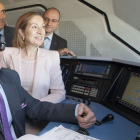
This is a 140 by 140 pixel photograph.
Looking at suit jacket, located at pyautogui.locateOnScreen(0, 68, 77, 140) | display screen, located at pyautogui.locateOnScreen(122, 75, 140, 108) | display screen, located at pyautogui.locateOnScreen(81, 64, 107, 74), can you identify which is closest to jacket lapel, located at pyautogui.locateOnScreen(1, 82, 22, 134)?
suit jacket, located at pyautogui.locateOnScreen(0, 68, 77, 140)

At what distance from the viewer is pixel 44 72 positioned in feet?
5.28

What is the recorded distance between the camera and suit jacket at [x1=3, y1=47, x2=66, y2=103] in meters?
1.58

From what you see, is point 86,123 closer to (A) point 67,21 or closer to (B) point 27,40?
(B) point 27,40

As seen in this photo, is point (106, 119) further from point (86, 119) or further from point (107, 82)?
point (107, 82)

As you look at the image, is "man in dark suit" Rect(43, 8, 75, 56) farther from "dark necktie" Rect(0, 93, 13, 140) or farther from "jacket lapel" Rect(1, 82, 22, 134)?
"dark necktie" Rect(0, 93, 13, 140)

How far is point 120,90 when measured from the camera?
1.25m

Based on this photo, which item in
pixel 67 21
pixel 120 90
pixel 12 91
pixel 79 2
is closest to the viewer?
pixel 12 91

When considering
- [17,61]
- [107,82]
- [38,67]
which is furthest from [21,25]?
[107,82]

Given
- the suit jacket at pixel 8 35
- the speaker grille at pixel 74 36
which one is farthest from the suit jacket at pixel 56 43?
the suit jacket at pixel 8 35

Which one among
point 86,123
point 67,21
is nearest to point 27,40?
point 86,123

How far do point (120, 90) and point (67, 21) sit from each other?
7.59 ft

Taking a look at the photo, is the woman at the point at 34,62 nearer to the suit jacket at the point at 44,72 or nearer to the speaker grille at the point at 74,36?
the suit jacket at the point at 44,72

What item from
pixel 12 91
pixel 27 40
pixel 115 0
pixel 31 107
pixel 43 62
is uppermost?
pixel 115 0

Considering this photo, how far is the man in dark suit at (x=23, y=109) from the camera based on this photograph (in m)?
0.99
